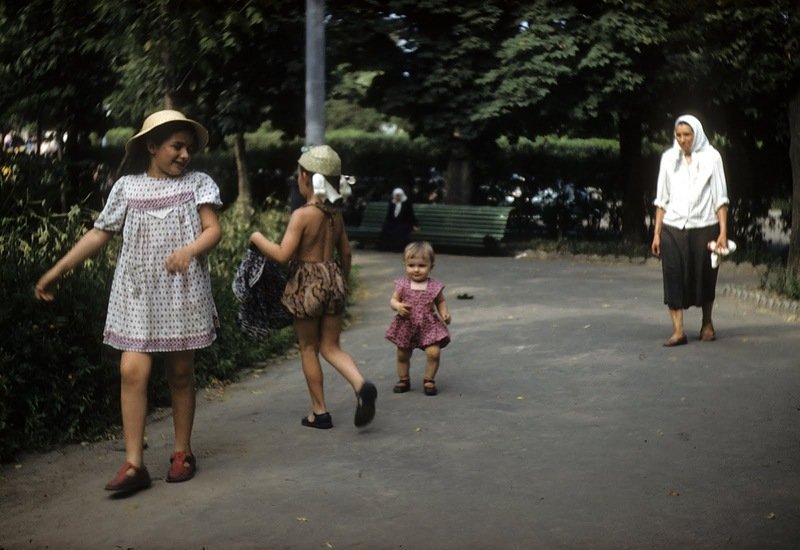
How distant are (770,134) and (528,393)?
44.3 ft

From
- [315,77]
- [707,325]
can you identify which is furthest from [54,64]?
[707,325]

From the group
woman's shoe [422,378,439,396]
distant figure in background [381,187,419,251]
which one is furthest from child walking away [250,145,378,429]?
distant figure in background [381,187,419,251]

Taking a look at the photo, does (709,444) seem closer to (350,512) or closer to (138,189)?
(350,512)

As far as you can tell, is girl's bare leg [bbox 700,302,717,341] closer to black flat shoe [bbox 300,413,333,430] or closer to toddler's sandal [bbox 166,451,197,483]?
black flat shoe [bbox 300,413,333,430]

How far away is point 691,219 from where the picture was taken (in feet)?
36.4

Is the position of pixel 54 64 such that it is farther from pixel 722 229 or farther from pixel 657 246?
pixel 722 229

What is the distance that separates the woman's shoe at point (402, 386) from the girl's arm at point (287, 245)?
1.75m

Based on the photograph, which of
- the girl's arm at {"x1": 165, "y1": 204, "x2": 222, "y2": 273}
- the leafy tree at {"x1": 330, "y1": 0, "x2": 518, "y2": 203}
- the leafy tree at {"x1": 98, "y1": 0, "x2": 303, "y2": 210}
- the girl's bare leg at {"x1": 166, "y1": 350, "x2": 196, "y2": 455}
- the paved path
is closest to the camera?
the paved path

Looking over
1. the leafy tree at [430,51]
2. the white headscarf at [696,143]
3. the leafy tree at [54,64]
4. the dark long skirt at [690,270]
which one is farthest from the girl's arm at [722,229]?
the leafy tree at [430,51]

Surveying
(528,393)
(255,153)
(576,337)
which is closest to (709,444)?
(528,393)

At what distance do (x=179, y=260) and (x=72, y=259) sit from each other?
504 mm

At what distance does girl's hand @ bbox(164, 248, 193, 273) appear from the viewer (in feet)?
20.9

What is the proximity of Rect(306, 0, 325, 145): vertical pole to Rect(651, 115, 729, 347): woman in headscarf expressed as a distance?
9.41 feet

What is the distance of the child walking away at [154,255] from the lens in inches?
255
